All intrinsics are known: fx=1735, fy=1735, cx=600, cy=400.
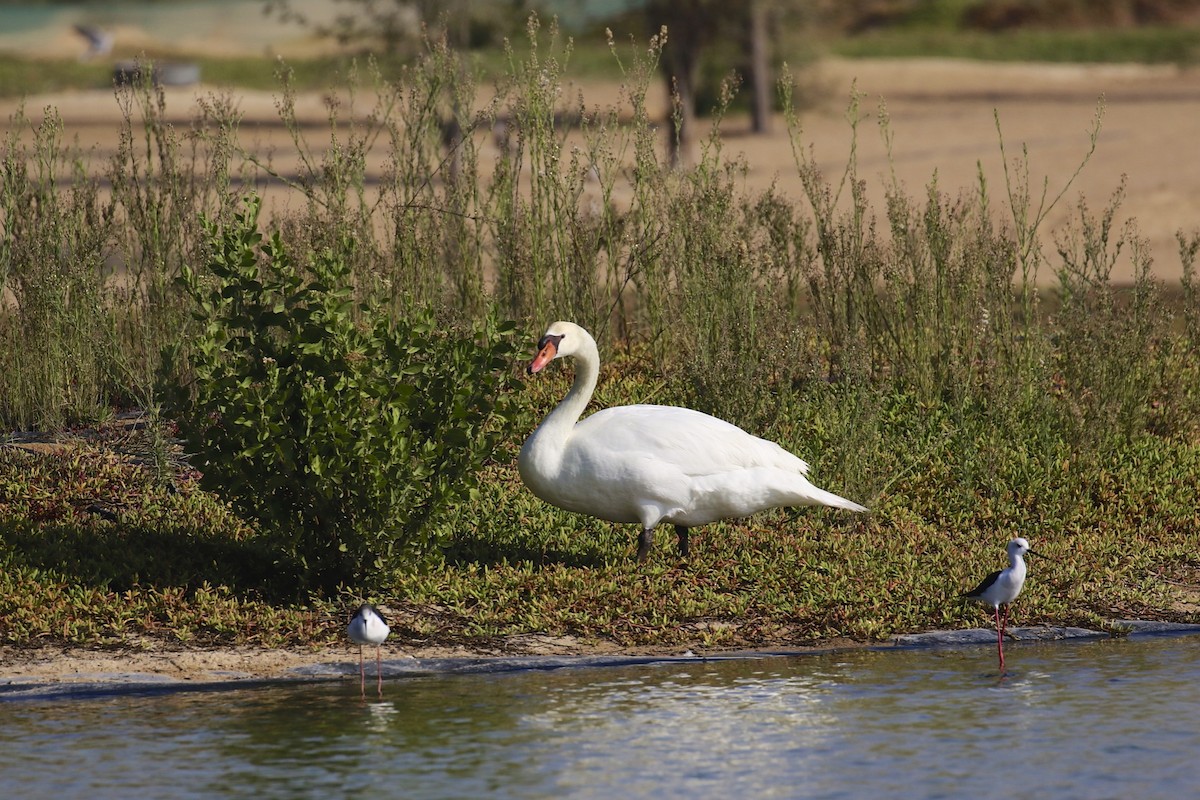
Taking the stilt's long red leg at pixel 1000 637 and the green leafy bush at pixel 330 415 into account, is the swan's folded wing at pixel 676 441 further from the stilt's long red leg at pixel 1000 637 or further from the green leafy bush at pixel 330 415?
the stilt's long red leg at pixel 1000 637

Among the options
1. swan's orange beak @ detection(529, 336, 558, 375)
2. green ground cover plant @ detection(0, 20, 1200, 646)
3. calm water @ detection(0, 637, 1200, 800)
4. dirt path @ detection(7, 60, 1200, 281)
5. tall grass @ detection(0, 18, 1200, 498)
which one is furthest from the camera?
dirt path @ detection(7, 60, 1200, 281)

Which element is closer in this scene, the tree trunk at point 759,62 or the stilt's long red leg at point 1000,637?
the stilt's long red leg at point 1000,637

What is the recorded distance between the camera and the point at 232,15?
2296 inches

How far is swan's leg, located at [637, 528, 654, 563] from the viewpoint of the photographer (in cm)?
878

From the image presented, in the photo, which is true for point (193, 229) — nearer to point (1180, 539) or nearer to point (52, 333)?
point (52, 333)

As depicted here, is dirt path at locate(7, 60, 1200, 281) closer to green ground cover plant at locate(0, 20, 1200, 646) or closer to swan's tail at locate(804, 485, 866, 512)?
green ground cover plant at locate(0, 20, 1200, 646)

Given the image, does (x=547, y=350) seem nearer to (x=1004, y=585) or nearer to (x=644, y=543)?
(x=644, y=543)

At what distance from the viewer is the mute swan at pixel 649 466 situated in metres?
8.49

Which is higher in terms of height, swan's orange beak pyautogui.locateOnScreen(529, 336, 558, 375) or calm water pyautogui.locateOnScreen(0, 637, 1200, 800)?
swan's orange beak pyautogui.locateOnScreen(529, 336, 558, 375)

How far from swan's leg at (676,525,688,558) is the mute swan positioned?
21 cm

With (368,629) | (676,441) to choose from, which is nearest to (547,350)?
(676,441)

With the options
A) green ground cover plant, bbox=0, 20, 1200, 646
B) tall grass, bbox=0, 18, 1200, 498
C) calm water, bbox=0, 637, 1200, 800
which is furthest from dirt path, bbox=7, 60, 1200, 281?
calm water, bbox=0, 637, 1200, 800

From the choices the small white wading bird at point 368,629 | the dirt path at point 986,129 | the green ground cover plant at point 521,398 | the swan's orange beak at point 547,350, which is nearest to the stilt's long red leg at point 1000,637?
the green ground cover plant at point 521,398

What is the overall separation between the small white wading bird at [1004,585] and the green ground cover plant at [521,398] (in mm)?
476
